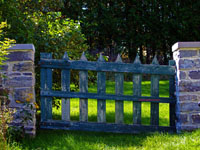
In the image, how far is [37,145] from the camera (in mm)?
3680

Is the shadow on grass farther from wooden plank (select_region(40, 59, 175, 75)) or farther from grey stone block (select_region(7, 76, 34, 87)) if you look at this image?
wooden plank (select_region(40, 59, 175, 75))

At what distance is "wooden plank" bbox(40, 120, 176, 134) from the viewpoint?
14.3ft

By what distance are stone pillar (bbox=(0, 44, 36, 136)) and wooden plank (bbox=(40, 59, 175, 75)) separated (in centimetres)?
37

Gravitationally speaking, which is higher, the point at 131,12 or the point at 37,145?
the point at 131,12

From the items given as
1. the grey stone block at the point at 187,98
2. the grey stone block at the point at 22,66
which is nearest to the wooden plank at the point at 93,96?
the grey stone block at the point at 187,98

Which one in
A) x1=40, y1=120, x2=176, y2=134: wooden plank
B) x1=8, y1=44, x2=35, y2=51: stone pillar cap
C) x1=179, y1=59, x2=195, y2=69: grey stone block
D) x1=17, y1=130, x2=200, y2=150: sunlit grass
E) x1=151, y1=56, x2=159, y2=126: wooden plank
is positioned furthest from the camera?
x1=151, y1=56, x2=159, y2=126: wooden plank

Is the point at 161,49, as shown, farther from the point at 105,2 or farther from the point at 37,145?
the point at 37,145

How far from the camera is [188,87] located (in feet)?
14.0

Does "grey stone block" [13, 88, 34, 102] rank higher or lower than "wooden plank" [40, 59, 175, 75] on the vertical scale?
lower

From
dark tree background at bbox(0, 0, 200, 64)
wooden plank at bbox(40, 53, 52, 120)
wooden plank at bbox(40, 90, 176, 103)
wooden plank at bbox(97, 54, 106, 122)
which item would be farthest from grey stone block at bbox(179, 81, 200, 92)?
dark tree background at bbox(0, 0, 200, 64)

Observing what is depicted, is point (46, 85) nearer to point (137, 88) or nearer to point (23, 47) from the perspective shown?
point (23, 47)

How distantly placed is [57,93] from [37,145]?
3.05 feet

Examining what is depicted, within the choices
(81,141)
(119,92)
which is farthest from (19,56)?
(119,92)

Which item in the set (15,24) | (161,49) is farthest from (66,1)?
(15,24)
